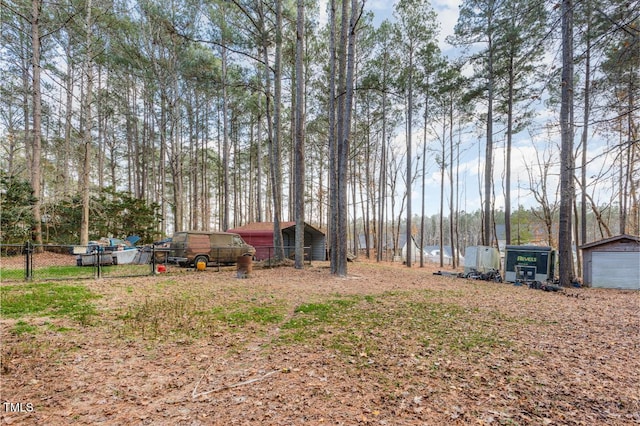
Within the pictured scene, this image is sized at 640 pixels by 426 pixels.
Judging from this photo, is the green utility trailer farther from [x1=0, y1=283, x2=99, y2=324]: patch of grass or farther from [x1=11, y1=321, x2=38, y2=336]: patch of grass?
[x1=11, y1=321, x2=38, y2=336]: patch of grass

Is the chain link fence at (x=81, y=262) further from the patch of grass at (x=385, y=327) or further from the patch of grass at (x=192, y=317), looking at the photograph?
the patch of grass at (x=385, y=327)

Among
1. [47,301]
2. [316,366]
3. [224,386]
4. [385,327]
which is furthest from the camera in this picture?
[47,301]

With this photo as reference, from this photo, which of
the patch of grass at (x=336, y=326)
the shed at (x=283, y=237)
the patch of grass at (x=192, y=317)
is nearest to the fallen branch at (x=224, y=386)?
the patch of grass at (x=336, y=326)

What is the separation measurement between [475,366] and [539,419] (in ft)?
3.01

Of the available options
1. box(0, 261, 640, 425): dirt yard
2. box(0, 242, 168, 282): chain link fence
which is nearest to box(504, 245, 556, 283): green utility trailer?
box(0, 261, 640, 425): dirt yard

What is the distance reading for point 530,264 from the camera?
1194 centimetres

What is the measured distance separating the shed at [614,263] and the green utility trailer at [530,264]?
119 centimetres

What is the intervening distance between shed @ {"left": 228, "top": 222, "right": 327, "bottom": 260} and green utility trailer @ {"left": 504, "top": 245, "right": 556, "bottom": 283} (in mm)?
10860

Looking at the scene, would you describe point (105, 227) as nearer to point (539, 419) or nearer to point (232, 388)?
point (232, 388)

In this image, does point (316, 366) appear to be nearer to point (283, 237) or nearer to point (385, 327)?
point (385, 327)

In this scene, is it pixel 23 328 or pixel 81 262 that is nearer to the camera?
pixel 23 328

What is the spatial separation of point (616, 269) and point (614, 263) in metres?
0.23

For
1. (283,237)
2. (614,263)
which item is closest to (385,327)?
(614,263)

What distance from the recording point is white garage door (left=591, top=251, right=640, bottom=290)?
10.8 m
